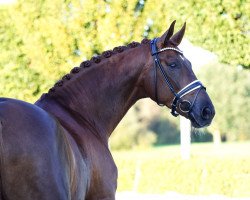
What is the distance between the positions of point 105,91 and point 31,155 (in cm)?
176

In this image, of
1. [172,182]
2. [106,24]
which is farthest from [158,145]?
[106,24]

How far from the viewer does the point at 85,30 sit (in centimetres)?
1309

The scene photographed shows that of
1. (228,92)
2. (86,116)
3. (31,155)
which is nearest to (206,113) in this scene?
(86,116)

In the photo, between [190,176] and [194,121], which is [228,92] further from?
[194,121]

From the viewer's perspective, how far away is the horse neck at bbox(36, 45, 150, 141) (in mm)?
5074

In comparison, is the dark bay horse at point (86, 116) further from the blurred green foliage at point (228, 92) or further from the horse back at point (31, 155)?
the blurred green foliage at point (228, 92)

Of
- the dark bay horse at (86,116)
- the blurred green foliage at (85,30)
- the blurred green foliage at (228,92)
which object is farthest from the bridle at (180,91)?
the blurred green foliage at (228,92)

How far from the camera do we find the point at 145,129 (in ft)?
143

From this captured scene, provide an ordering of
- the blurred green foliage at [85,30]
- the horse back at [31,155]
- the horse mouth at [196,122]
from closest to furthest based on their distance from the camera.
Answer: the horse back at [31,155]
the horse mouth at [196,122]
the blurred green foliage at [85,30]

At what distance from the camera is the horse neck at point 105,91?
507 centimetres

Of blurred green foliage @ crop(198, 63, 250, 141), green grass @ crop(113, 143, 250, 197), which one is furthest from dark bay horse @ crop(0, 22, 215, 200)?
blurred green foliage @ crop(198, 63, 250, 141)

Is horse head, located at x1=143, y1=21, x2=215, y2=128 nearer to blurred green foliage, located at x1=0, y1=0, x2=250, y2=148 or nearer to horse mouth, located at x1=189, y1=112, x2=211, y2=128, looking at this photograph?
horse mouth, located at x1=189, y1=112, x2=211, y2=128

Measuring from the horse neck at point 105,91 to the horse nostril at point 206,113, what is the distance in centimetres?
63

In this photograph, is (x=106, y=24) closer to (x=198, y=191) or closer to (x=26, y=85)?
(x=26, y=85)
